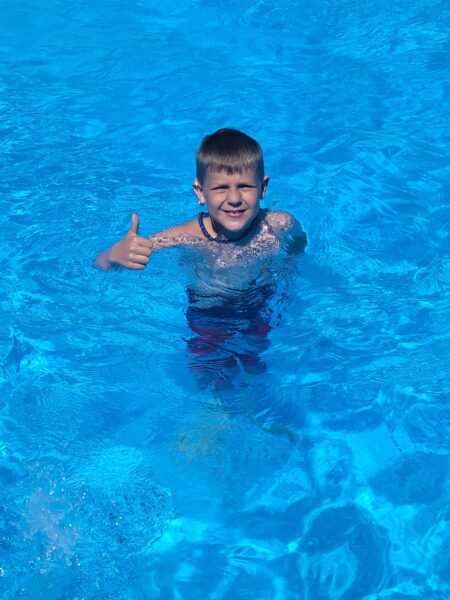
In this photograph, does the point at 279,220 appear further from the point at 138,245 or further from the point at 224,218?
the point at 138,245

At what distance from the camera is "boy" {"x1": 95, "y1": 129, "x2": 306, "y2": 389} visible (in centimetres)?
409

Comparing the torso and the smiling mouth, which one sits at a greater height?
the smiling mouth

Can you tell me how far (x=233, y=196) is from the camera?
4.05 metres

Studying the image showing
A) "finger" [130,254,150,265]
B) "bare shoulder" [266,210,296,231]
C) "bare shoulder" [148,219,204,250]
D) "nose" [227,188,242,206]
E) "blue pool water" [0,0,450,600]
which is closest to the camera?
"blue pool water" [0,0,450,600]

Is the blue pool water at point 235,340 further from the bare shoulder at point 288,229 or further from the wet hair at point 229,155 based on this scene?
the wet hair at point 229,155

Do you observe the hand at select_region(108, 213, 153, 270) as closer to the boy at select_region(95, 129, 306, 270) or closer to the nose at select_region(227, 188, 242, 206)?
the boy at select_region(95, 129, 306, 270)

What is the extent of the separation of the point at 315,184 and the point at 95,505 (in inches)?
115

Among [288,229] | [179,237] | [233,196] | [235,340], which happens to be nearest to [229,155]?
[233,196]

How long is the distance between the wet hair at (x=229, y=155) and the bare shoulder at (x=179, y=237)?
0.96ft

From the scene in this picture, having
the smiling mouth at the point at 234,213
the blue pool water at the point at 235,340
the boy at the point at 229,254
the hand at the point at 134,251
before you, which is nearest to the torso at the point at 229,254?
the boy at the point at 229,254

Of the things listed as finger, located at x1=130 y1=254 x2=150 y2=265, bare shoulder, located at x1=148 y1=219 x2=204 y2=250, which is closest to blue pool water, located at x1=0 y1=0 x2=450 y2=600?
bare shoulder, located at x1=148 y1=219 x2=204 y2=250

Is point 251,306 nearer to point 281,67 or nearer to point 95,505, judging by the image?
point 95,505

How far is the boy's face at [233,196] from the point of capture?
4.07 meters

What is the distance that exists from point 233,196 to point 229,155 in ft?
0.70
